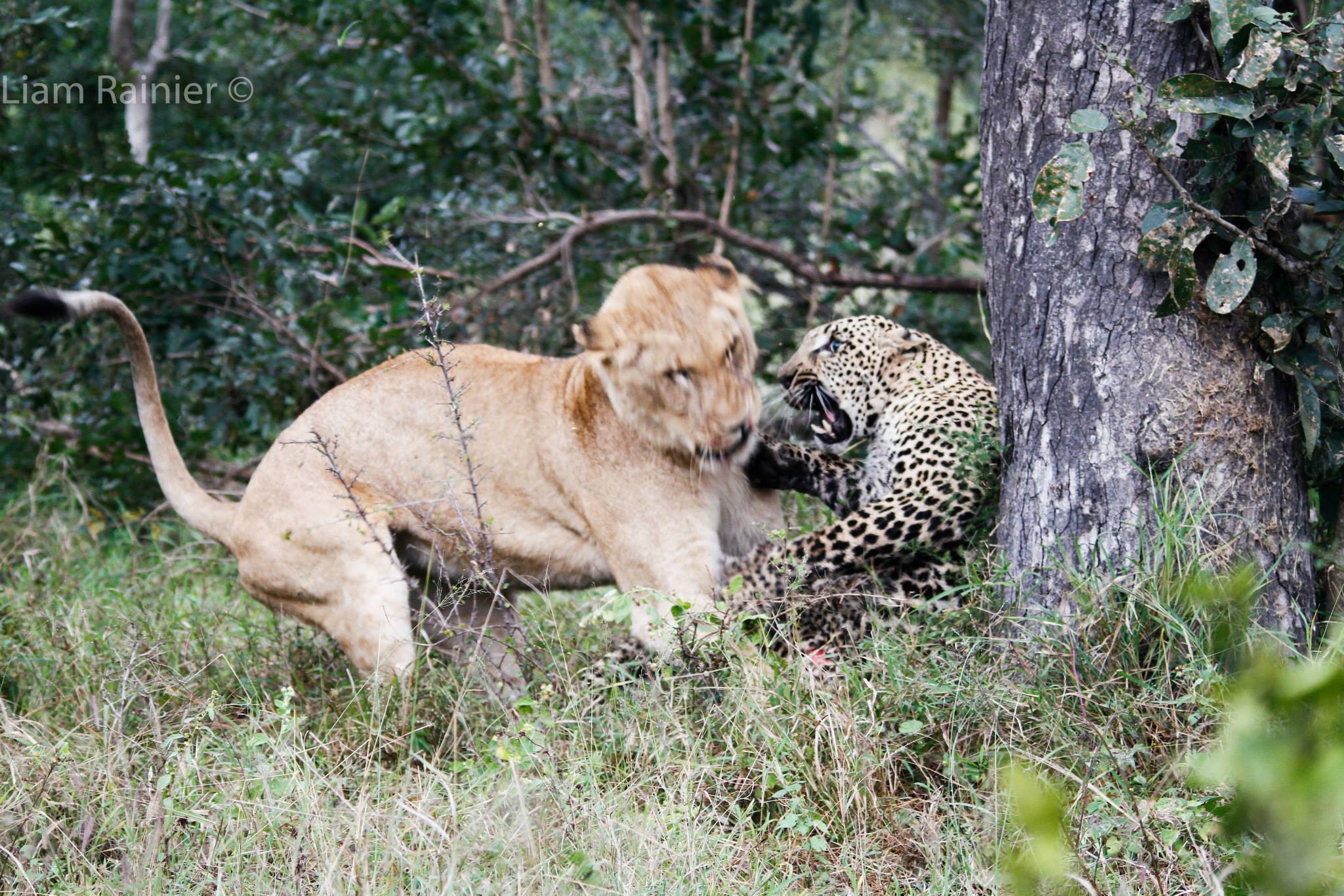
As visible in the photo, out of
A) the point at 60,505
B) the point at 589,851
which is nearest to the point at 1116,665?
the point at 589,851

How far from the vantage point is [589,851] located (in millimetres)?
2877

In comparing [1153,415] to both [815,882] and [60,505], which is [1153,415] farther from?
[60,505]

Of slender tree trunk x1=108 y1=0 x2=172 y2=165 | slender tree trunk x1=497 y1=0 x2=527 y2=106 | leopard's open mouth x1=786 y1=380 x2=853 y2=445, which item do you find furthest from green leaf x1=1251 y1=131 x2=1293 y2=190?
slender tree trunk x1=108 y1=0 x2=172 y2=165

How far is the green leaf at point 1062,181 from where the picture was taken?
3039 millimetres

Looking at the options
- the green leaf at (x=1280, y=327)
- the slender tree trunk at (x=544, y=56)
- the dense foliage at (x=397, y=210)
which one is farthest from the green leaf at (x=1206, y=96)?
the slender tree trunk at (x=544, y=56)

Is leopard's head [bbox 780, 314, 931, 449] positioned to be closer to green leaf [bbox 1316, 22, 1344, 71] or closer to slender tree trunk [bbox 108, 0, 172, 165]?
green leaf [bbox 1316, 22, 1344, 71]

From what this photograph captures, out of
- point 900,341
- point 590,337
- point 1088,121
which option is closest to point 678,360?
point 590,337

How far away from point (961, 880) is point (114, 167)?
16.2ft

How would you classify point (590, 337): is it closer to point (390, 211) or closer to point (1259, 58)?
point (1259, 58)

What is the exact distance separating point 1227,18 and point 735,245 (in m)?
3.66

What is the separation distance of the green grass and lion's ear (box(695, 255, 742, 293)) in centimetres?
113

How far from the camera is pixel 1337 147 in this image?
10.0 feet

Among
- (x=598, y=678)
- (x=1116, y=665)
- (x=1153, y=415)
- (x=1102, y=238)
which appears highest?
(x=1102, y=238)

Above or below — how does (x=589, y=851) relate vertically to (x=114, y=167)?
below
